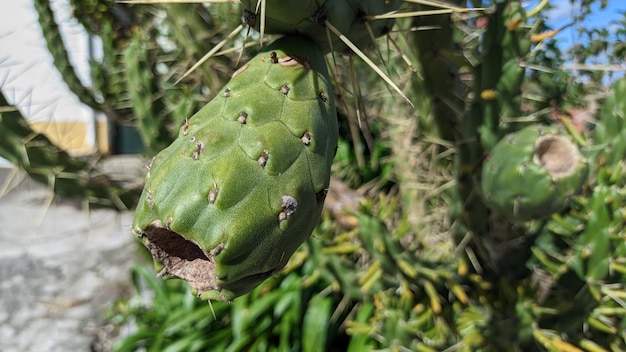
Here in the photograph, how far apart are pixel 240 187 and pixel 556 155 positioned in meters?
0.93

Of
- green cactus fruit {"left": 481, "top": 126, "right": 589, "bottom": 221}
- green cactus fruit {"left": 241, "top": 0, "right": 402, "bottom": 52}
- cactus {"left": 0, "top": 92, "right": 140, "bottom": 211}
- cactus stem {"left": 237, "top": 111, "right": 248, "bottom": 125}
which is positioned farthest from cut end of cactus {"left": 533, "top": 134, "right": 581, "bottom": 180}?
cactus {"left": 0, "top": 92, "right": 140, "bottom": 211}

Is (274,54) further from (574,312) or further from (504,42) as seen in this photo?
(574,312)

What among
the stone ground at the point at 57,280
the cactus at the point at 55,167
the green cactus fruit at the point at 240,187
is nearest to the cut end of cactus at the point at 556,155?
the green cactus fruit at the point at 240,187

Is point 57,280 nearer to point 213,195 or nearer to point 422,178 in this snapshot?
point 422,178

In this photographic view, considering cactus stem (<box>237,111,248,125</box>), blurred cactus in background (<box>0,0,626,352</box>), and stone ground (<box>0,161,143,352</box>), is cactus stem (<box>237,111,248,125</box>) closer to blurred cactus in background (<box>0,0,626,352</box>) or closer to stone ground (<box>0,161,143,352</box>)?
blurred cactus in background (<box>0,0,626,352</box>)

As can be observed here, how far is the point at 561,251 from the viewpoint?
182 cm

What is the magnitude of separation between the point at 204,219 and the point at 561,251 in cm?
158

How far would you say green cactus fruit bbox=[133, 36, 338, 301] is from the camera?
60 cm

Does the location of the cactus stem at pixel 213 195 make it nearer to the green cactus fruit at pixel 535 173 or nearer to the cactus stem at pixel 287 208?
the cactus stem at pixel 287 208

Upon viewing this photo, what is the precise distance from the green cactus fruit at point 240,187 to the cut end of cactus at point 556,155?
727 millimetres

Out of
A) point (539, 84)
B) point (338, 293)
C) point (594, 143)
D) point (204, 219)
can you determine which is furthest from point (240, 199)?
point (539, 84)

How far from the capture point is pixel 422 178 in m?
2.23

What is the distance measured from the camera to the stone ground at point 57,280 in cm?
328

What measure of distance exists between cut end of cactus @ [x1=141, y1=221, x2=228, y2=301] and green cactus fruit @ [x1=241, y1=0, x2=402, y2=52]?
0.32 meters
